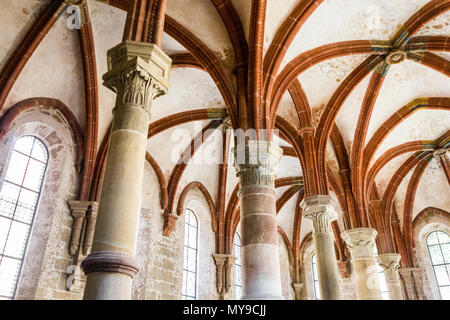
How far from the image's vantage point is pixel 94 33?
32.3ft

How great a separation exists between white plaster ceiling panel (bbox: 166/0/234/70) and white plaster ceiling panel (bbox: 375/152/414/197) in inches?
354

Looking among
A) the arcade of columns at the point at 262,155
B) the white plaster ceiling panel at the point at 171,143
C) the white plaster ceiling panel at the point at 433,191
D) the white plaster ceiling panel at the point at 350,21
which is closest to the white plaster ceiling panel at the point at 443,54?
the arcade of columns at the point at 262,155

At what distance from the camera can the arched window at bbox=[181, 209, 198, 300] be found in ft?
45.2

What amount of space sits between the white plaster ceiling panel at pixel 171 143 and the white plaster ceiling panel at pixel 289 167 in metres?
4.26

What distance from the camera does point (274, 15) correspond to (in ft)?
28.7

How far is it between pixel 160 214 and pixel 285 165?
580 centimetres

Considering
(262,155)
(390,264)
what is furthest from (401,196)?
(262,155)

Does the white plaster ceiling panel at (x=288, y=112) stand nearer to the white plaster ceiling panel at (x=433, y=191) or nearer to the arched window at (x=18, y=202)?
the arched window at (x=18, y=202)

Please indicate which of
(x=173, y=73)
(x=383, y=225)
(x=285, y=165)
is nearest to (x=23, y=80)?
(x=173, y=73)

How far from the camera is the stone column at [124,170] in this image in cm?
400

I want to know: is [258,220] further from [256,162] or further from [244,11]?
[244,11]

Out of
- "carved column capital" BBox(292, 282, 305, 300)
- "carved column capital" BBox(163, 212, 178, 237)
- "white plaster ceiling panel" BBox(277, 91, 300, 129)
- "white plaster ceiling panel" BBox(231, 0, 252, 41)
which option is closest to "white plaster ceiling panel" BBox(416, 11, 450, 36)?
"white plaster ceiling panel" BBox(277, 91, 300, 129)

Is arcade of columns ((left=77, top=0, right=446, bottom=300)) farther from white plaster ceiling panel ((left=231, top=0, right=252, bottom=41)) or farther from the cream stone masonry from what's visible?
the cream stone masonry

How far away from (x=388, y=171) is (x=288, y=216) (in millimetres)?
5867
